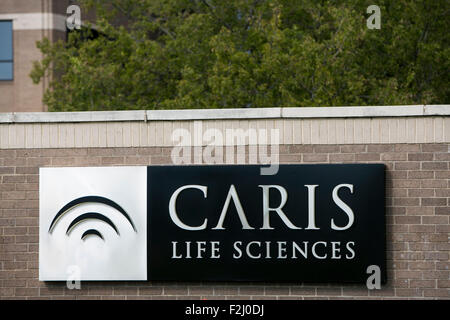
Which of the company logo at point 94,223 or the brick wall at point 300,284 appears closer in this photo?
the brick wall at point 300,284

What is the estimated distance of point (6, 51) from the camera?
3033 cm

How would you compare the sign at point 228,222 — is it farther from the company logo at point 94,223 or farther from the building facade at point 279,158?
the building facade at point 279,158

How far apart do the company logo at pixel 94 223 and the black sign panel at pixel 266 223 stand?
0.59 ft

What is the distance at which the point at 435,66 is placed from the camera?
65.7 feet

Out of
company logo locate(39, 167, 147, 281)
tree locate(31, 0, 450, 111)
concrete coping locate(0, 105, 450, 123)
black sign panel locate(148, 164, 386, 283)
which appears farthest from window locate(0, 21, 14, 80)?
black sign panel locate(148, 164, 386, 283)

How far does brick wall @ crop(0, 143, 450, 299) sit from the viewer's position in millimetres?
9562

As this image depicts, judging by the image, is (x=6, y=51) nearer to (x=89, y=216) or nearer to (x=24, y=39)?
(x=24, y=39)

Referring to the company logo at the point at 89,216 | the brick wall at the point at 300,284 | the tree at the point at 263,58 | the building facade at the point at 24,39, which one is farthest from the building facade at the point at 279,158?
the building facade at the point at 24,39

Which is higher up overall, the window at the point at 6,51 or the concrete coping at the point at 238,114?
the window at the point at 6,51

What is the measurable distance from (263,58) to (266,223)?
9.70m

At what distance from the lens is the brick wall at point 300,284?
9562 mm
